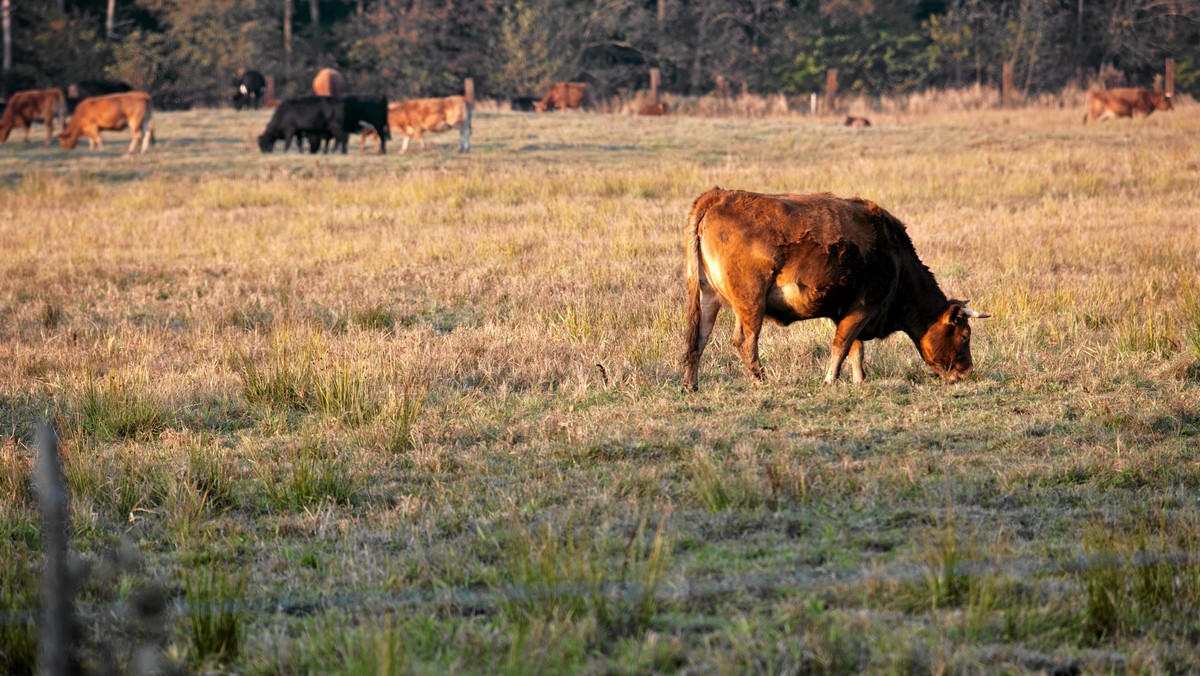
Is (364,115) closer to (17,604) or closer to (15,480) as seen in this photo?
(15,480)

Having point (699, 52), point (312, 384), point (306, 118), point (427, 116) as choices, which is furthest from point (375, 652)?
point (699, 52)

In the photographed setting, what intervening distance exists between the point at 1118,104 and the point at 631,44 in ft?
81.4

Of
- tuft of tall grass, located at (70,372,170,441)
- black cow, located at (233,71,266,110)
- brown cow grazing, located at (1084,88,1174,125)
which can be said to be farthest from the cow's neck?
black cow, located at (233,71,266,110)

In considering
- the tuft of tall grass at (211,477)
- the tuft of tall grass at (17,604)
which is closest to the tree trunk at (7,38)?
the tuft of tall grass at (211,477)

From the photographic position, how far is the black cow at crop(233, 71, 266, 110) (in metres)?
42.0

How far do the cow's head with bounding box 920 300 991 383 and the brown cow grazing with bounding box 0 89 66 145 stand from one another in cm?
2620

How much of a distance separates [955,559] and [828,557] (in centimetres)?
51

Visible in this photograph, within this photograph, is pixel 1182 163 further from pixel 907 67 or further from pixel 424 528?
pixel 907 67

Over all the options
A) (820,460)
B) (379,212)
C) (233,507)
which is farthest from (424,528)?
(379,212)

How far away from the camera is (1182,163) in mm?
18812

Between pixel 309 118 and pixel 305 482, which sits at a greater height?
pixel 309 118

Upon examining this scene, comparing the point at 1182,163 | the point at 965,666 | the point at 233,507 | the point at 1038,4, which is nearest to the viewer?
the point at 965,666

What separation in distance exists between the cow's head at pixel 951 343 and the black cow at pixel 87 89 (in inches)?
1434

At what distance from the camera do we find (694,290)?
7176 millimetres
